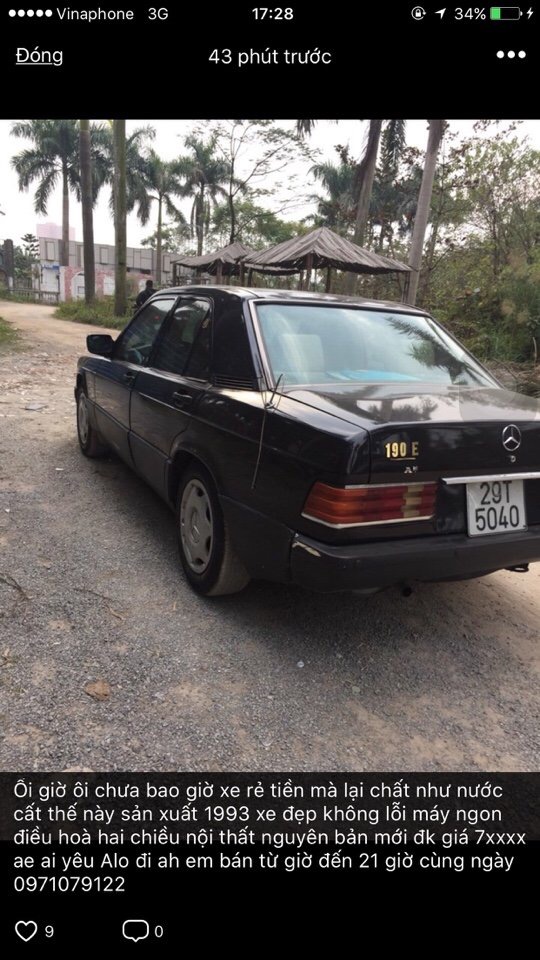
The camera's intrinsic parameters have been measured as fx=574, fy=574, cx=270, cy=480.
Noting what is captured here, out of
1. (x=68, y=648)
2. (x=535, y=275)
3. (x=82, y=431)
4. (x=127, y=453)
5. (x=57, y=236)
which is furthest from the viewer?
(x=57, y=236)

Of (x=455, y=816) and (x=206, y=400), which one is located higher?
(x=206, y=400)

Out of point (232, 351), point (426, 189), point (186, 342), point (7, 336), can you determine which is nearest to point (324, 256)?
point (426, 189)

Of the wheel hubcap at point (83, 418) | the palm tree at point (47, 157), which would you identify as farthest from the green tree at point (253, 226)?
the wheel hubcap at point (83, 418)

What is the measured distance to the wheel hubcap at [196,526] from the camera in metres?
2.90

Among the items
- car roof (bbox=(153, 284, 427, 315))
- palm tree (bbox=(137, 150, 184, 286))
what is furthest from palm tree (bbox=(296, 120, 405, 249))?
palm tree (bbox=(137, 150, 184, 286))

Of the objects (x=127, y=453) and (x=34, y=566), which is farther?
(x=127, y=453)

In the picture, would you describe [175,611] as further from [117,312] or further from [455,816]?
[117,312]

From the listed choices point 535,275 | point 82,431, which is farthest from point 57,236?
point 82,431

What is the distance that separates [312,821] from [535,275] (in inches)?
428

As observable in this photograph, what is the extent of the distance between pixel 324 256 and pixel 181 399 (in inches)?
360

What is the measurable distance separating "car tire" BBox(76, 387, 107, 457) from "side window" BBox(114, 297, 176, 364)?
2.71 feet

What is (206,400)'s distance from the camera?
286 centimetres

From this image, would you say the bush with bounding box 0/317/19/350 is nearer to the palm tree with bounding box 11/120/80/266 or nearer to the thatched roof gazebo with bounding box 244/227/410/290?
the thatched roof gazebo with bounding box 244/227/410/290

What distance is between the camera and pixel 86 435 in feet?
16.8
